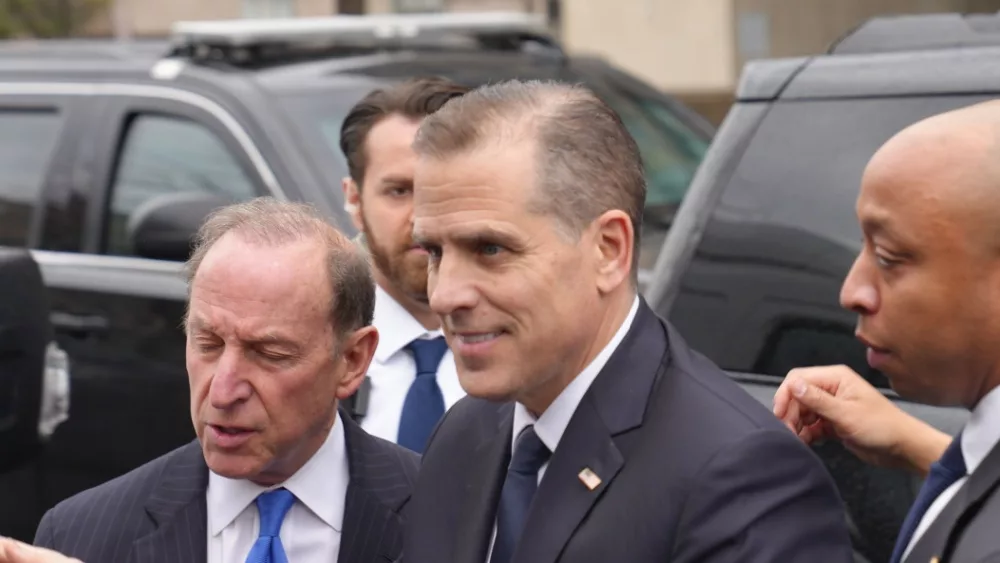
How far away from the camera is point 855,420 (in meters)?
2.75

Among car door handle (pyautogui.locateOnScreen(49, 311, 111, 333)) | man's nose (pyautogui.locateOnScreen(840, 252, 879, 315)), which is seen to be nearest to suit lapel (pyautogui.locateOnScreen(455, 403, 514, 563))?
man's nose (pyautogui.locateOnScreen(840, 252, 879, 315))

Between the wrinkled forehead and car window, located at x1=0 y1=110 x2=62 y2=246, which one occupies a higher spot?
the wrinkled forehead

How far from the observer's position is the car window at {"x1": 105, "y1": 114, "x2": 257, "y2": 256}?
555 cm

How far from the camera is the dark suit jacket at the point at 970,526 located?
205cm

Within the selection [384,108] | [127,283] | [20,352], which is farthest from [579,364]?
[127,283]

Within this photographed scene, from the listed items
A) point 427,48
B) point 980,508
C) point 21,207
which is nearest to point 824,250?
point 980,508

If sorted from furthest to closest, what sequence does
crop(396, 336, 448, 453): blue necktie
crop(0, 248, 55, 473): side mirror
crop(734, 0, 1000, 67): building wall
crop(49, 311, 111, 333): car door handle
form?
crop(734, 0, 1000, 67): building wall < crop(49, 311, 111, 333): car door handle < crop(0, 248, 55, 473): side mirror < crop(396, 336, 448, 453): blue necktie

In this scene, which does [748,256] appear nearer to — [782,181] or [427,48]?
[782,181]

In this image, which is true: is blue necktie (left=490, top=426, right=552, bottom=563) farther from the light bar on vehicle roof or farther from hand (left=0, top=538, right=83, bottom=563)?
the light bar on vehicle roof

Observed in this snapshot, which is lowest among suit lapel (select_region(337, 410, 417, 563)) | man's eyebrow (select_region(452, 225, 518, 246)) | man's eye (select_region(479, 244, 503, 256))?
suit lapel (select_region(337, 410, 417, 563))

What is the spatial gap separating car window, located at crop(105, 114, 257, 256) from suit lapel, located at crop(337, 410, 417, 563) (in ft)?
9.10

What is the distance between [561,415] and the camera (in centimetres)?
241

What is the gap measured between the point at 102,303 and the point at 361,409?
2349mm

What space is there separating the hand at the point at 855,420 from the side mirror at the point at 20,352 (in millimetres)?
2543
